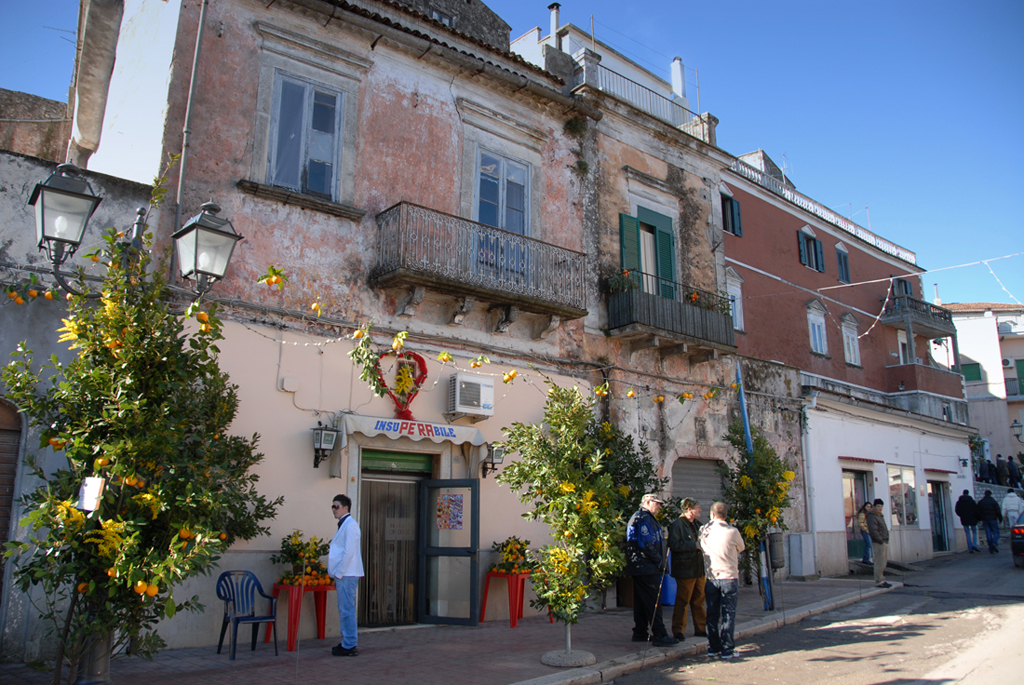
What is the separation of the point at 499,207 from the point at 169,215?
5.30 metres

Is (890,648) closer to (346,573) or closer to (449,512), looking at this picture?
(449,512)

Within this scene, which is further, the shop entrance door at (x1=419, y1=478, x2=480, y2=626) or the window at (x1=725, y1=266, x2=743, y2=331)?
the window at (x1=725, y1=266, x2=743, y2=331)

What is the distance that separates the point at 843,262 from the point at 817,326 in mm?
3603

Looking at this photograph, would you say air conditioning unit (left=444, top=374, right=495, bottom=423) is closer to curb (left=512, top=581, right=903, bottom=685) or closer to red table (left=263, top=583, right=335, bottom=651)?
red table (left=263, top=583, right=335, bottom=651)

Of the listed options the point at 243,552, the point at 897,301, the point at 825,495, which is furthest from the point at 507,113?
the point at 897,301

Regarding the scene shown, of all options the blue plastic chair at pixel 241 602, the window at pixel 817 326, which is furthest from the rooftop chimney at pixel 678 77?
the blue plastic chair at pixel 241 602

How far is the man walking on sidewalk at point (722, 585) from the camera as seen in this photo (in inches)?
323

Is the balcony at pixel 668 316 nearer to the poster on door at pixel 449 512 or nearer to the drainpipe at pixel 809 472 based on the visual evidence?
A: the drainpipe at pixel 809 472

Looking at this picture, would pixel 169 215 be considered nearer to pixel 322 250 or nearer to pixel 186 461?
pixel 322 250

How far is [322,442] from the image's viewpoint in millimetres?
9531

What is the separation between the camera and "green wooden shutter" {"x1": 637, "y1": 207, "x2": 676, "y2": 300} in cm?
1487

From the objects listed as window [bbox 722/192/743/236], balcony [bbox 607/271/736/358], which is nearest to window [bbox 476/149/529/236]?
balcony [bbox 607/271/736/358]

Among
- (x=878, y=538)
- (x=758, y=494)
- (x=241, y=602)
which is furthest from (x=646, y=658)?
(x=878, y=538)

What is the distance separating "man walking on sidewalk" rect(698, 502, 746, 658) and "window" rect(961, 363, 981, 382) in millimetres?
38646
